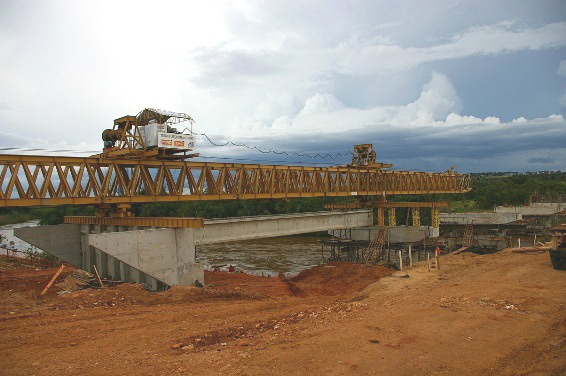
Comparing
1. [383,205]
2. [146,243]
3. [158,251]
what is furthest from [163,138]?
[383,205]

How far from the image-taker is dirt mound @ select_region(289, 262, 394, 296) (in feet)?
74.0

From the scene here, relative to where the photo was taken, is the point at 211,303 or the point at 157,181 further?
the point at 157,181

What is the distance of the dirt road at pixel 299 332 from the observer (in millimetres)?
8031

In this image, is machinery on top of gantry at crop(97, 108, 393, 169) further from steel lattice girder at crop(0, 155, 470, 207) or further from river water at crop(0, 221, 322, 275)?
river water at crop(0, 221, 322, 275)

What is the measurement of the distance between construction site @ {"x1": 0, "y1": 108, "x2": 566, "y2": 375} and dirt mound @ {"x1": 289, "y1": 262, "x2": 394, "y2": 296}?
175 mm

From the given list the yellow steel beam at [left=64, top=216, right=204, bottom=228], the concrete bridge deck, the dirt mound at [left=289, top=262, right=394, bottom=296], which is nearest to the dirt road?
the concrete bridge deck

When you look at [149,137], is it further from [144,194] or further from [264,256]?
[264,256]

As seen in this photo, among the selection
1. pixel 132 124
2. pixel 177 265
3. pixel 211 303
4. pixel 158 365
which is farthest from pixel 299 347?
pixel 132 124

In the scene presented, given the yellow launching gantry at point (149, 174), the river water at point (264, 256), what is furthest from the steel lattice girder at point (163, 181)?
the river water at point (264, 256)

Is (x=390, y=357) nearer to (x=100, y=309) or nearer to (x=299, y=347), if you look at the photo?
(x=299, y=347)

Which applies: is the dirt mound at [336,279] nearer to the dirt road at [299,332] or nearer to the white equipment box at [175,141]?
the dirt road at [299,332]

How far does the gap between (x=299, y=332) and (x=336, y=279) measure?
667 inches

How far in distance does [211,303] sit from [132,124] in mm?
11580

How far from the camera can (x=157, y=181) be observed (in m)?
21.8
